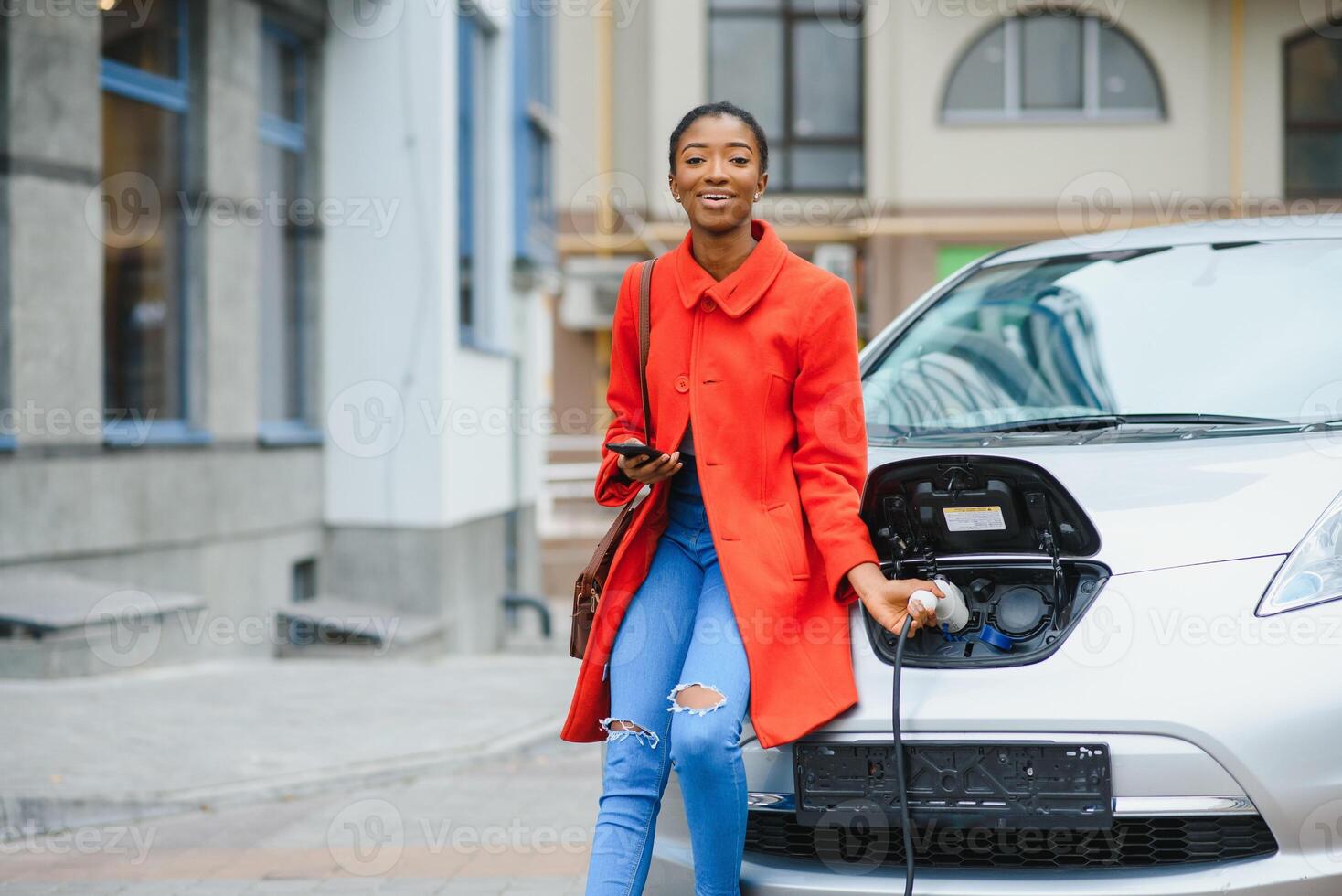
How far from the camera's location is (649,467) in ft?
9.32

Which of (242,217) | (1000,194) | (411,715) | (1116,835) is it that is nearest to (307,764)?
(411,715)

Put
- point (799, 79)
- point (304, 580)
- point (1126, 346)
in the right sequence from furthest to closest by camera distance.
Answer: point (799, 79) < point (304, 580) < point (1126, 346)

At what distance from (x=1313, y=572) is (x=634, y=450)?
49.0 inches

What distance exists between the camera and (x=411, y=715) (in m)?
7.23

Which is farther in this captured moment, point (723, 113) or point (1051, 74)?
point (1051, 74)

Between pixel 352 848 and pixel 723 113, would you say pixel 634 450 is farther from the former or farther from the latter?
pixel 352 848

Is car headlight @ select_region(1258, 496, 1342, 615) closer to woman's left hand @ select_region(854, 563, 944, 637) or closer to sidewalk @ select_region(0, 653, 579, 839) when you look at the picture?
woman's left hand @ select_region(854, 563, 944, 637)

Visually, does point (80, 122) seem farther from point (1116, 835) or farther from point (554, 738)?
point (1116, 835)

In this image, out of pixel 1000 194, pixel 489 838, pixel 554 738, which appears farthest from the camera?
pixel 1000 194

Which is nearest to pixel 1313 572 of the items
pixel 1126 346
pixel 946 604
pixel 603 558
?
pixel 946 604

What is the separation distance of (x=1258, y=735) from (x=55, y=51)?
7.59 metres

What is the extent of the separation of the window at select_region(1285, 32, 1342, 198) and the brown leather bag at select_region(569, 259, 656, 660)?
17457 millimetres

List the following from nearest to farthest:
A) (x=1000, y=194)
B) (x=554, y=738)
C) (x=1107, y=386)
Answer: (x=1107, y=386) → (x=554, y=738) → (x=1000, y=194)

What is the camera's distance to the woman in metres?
2.74
